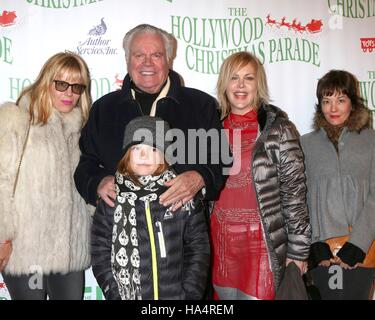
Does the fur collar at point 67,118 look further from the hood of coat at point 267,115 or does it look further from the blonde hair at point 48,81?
the hood of coat at point 267,115

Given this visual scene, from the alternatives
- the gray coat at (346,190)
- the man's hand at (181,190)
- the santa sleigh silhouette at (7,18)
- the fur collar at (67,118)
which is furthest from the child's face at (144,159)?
the santa sleigh silhouette at (7,18)

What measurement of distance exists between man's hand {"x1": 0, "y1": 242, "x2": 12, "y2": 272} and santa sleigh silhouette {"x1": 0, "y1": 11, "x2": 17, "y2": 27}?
5.23 feet

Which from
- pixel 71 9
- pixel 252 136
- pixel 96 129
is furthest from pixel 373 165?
pixel 71 9

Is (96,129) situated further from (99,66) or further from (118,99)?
(99,66)

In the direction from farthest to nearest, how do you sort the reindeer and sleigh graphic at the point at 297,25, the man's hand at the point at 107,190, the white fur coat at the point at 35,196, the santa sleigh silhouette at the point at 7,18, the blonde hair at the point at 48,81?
the reindeer and sleigh graphic at the point at 297,25 < the santa sleigh silhouette at the point at 7,18 < the blonde hair at the point at 48,81 < the white fur coat at the point at 35,196 < the man's hand at the point at 107,190

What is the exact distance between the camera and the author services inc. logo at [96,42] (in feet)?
10.00

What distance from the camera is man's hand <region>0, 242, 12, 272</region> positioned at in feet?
7.27

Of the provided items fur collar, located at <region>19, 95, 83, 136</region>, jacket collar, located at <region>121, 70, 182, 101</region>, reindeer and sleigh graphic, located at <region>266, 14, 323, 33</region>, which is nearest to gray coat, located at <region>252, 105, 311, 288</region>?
jacket collar, located at <region>121, 70, 182, 101</region>

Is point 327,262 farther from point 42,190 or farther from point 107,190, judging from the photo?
point 42,190

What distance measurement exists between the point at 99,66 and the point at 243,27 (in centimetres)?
108

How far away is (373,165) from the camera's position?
2.38m

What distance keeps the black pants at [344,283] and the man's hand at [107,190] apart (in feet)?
4.00

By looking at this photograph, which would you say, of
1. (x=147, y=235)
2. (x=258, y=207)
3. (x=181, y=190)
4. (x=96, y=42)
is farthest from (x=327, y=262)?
(x=96, y=42)

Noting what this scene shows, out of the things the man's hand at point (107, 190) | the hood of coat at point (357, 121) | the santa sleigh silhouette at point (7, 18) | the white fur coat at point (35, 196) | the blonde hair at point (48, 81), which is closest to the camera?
the man's hand at point (107, 190)
